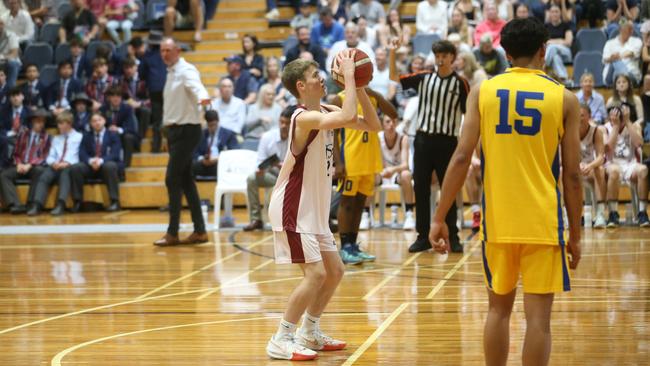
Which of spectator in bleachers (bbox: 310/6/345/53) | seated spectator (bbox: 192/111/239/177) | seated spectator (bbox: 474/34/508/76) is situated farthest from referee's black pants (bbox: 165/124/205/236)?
spectator in bleachers (bbox: 310/6/345/53)

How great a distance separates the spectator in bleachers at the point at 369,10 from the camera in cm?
1700

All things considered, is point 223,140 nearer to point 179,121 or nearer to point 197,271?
point 179,121

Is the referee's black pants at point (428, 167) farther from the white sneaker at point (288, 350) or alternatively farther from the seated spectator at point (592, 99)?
the white sneaker at point (288, 350)

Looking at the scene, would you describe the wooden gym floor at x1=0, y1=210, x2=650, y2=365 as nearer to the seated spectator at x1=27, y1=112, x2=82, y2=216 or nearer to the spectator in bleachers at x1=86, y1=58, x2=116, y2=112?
the seated spectator at x1=27, y1=112, x2=82, y2=216

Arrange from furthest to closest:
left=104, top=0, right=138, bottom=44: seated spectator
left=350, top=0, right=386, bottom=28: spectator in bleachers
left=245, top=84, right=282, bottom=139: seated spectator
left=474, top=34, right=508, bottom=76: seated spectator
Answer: left=104, top=0, right=138, bottom=44: seated spectator
left=350, top=0, right=386, bottom=28: spectator in bleachers
left=245, top=84, right=282, bottom=139: seated spectator
left=474, top=34, right=508, bottom=76: seated spectator

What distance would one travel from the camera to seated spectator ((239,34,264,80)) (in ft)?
53.6

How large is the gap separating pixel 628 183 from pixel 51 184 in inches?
314

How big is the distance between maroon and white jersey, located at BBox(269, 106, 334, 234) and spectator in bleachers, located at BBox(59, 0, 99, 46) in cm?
1318

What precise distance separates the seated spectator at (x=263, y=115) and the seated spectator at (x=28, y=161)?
297cm

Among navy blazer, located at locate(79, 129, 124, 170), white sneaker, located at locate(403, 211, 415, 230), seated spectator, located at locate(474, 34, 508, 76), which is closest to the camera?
white sneaker, located at locate(403, 211, 415, 230)

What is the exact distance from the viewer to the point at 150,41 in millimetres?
16078

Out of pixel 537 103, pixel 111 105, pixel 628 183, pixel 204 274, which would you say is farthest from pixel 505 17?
pixel 537 103

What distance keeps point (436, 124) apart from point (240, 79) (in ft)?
22.2

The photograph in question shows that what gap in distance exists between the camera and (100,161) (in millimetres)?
15023
